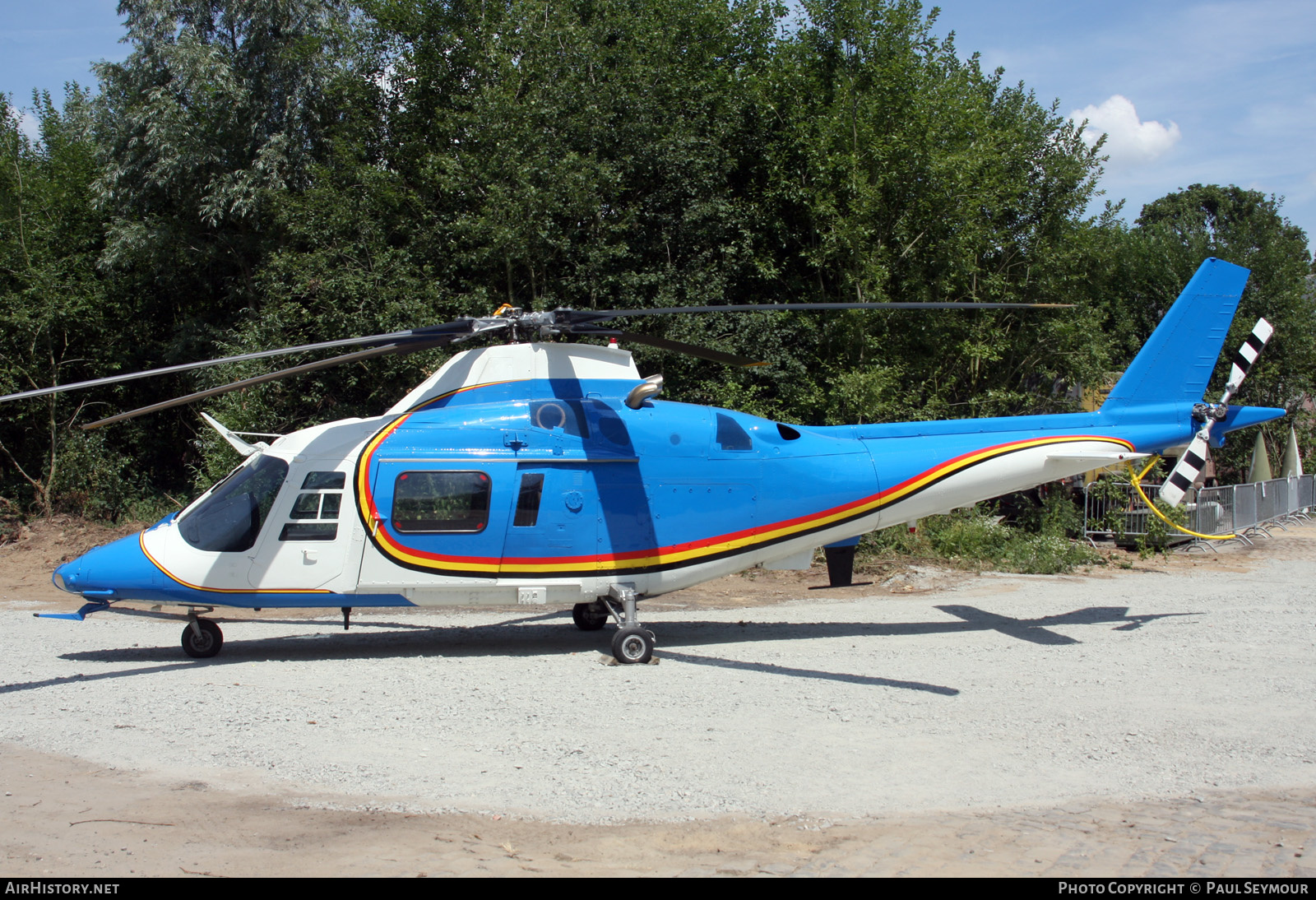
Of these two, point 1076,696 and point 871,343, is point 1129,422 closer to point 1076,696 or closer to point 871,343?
point 1076,696

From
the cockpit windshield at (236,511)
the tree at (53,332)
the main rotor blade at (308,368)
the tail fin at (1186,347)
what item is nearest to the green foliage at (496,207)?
the tree at (53,332)

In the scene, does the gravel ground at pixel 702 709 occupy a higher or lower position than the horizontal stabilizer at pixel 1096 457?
lower

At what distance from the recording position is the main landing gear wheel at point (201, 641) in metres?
8.79

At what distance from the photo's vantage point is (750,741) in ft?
20.0

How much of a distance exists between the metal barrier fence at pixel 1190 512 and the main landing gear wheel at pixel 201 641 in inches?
664

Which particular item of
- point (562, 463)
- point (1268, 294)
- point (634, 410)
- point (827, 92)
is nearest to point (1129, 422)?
point (634, 410)

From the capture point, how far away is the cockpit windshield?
27.5ft

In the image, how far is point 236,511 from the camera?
27.8 ft

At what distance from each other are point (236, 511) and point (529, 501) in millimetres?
2787

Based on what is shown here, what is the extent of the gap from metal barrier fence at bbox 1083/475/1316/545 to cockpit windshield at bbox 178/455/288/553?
16.6 metres

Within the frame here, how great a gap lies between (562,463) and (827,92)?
648 inches

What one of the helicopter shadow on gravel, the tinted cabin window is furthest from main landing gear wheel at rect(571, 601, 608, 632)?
the tinted cabin window

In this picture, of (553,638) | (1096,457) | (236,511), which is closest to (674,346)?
(553,638)

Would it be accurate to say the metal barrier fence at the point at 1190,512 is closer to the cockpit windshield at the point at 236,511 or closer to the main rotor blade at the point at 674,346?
the main rotor blade at the point at 674,346
